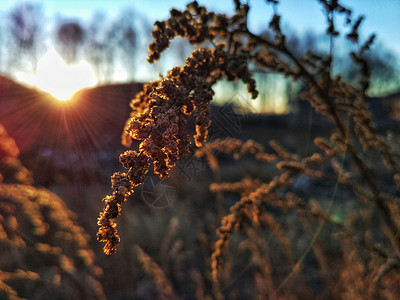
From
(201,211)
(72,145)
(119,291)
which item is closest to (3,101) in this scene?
(72,145)

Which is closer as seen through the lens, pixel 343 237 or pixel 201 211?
pixel 343 237

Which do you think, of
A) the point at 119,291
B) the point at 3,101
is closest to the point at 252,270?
the point at 119,291

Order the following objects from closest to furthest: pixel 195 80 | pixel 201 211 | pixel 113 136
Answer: pixel 195 80, pixel 201 211, pixel 113 136

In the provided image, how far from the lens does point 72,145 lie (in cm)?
1353

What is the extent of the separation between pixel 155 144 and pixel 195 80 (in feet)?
0.82

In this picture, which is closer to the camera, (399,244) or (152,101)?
(152,101)

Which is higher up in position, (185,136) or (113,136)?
(185,136)

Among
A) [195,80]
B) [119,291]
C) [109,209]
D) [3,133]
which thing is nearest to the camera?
[109,209]

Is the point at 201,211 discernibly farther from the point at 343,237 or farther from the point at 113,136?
the point at 113,136

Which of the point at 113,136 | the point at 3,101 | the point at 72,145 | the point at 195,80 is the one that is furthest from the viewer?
the point at 3,101

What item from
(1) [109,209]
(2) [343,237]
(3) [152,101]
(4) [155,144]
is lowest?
(2) [343,237]

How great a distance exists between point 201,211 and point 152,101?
25.0 ft

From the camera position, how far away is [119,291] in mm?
4062

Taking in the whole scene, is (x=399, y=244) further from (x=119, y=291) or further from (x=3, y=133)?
(x=119, y=291)
